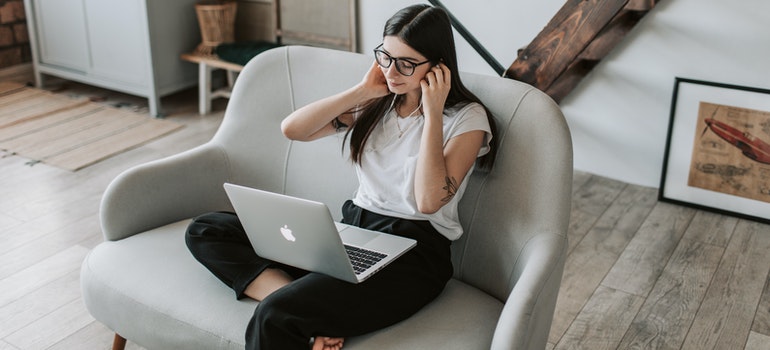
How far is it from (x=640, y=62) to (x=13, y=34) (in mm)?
3815

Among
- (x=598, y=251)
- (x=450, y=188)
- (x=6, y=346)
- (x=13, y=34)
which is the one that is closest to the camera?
(x=450, y=188)

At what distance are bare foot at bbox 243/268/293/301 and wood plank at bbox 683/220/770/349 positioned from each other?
1289 millimetres

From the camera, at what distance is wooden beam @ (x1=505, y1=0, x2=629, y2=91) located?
3045 millimetres

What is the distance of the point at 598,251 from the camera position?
117 inches

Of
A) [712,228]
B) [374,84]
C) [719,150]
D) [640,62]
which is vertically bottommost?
[712,228]

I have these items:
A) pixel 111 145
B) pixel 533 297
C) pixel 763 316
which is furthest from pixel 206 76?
pixel 533 297

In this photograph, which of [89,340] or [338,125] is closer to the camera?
[338,125]

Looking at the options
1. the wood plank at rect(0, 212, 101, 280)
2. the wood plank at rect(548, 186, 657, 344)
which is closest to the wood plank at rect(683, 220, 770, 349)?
the wood plank at rect(548, 186, 657, 344)

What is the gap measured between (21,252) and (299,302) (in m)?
1.70

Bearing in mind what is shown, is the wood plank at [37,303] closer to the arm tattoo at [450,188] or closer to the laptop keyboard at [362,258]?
the laptop keyboard at [362,258]

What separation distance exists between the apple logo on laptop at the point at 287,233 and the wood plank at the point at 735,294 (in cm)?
132

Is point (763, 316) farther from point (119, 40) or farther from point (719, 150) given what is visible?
point (119, 40)

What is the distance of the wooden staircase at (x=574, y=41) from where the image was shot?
307cm

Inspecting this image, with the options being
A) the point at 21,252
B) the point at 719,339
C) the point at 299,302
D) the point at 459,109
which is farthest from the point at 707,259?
the point at 21,252
